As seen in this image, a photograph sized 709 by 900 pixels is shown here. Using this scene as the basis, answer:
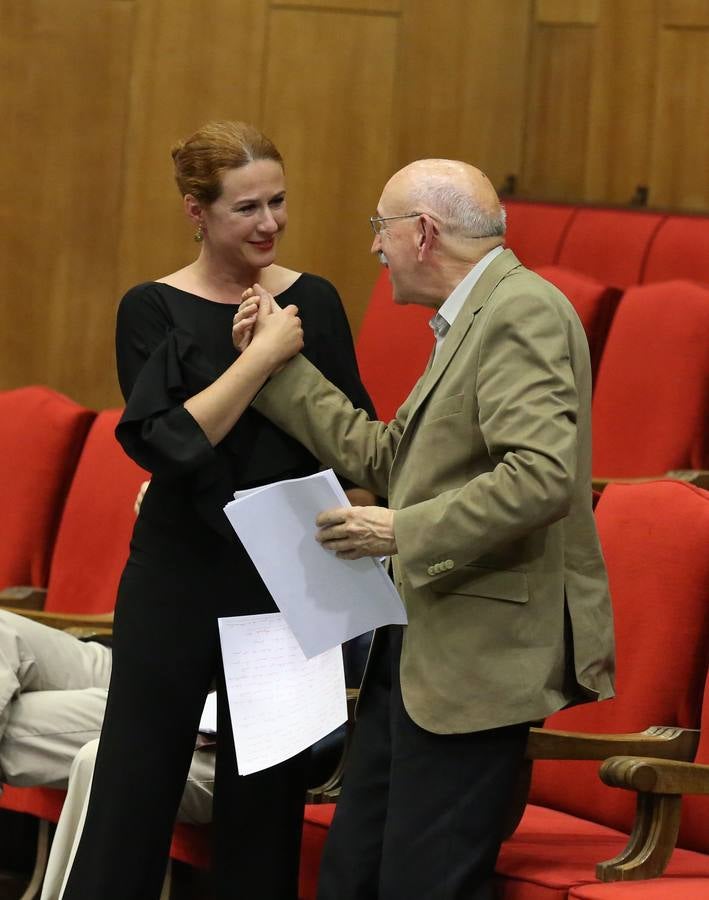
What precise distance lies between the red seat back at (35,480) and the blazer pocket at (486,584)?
1.41 m

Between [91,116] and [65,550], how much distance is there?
1.09 metres

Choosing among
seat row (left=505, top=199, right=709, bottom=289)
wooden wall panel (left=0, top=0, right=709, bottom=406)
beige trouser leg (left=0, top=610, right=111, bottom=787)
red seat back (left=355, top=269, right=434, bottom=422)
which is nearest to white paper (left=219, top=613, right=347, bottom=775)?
beige trouser leg (left=0, top=610, right=111, bottom=787)

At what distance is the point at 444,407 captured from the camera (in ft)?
4.15

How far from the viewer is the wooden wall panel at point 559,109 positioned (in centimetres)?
315

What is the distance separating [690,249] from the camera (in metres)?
2.61

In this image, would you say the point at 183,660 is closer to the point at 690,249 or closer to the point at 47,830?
the point at 47,830

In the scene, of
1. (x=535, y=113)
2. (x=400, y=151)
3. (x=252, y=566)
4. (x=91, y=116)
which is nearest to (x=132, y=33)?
(x=91, y=116)

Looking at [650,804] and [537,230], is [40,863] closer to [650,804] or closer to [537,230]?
[650,804]

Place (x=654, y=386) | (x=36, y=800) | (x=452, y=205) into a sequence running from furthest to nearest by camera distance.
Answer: (x=654, y=386), (x=36, y=800), (x=452, y=205)

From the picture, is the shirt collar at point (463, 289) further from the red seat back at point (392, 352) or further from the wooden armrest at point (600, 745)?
the red seat back at point (392, 352)

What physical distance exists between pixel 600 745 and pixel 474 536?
1.35 ft

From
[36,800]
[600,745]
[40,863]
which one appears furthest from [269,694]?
[40,863]

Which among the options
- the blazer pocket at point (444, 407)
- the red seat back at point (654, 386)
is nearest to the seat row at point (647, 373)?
the red seat back at point (654, 386)

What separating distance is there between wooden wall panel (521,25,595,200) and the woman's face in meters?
1.82
